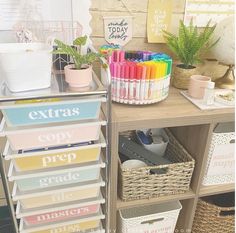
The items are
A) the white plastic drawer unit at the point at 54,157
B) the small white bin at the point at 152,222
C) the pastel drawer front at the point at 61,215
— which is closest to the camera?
the white plastic drawer unit at the point at 54,157

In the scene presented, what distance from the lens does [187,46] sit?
109 cm

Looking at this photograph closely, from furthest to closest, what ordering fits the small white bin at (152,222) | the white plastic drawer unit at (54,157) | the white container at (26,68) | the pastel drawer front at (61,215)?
the small white bin at (152,222) < the pastel drawer front at (61,215) < the white plastic drawer unit at (54,157) < the white container at (26,68)

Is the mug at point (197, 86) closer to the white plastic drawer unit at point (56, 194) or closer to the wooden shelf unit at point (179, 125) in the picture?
the wooden shelf unit at point (179, 125)

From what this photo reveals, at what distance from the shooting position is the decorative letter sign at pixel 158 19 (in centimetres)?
115

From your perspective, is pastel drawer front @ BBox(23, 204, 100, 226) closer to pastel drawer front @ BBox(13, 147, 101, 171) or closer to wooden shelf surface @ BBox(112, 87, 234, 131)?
pastel drawer front @ BBox(13, 147, 101, 171)

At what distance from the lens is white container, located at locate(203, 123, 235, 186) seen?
1.03m

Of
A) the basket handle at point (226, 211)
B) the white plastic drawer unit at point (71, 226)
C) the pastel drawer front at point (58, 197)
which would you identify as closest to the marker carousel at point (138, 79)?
the pastel drawer front at point (58, 197)

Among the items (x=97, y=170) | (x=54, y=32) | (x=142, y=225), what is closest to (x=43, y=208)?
(x=97, y=170)

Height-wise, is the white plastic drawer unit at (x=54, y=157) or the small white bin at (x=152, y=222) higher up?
the white plastic drawer unit at (x=54, y=157)

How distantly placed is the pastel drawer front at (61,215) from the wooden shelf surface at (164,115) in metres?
0.37

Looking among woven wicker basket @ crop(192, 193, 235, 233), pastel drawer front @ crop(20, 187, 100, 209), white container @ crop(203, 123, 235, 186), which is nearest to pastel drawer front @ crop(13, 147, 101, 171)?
pastel drawer front @ crop(20, 187, 100, 209)

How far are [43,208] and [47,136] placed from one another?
31cm

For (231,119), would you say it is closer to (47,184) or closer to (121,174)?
(121,174)

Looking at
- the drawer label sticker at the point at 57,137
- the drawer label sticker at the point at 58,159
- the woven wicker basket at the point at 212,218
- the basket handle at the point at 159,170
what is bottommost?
the woven wicker basket at the point at 212,218
